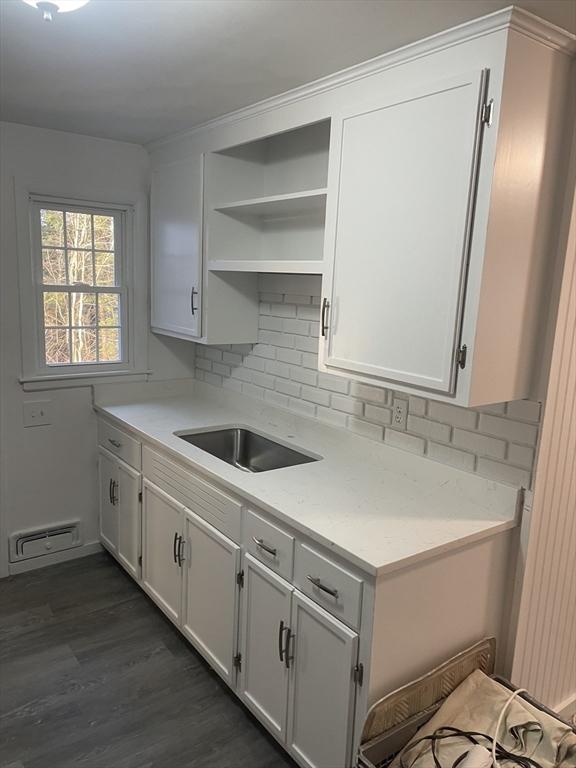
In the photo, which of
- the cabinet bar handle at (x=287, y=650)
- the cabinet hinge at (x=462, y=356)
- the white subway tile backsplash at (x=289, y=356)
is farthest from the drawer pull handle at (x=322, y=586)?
the white subway tile backsplash at (x=289, y=356)

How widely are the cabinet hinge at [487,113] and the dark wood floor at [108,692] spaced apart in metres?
2.17

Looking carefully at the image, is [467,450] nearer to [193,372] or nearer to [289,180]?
[289,180]

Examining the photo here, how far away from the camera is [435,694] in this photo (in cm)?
176

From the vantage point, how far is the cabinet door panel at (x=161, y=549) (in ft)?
8.44

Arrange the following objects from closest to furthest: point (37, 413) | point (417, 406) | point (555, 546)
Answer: point (555, 546), point (417, 406), point (37, 413)

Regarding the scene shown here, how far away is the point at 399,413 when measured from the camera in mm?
2295

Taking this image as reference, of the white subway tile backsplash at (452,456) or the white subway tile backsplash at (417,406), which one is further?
the white subway tile backsplash at (417,406)

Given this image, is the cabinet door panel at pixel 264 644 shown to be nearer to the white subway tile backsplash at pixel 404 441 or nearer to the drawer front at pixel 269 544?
the drawer front at pixel 269 544

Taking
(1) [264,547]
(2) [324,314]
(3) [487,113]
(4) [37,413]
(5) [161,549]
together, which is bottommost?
(5) [161,549]

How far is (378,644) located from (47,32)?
81.8 inches

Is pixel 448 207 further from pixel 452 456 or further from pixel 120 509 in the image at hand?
pixel 120 509

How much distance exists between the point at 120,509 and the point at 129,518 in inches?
5.0

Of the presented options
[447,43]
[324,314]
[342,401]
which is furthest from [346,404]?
[447,43]

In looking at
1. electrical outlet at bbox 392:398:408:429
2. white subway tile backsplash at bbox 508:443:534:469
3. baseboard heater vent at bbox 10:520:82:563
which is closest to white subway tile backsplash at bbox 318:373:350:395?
electrical outlet at bbox 392:398:408:429
